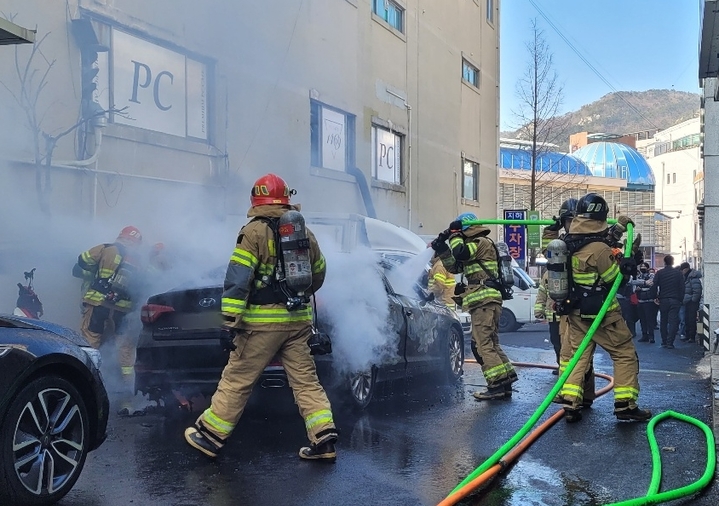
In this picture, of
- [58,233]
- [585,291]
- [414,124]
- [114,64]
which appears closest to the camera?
[585,291]

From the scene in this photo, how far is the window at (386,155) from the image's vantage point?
18094mm

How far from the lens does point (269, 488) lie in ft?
14.4

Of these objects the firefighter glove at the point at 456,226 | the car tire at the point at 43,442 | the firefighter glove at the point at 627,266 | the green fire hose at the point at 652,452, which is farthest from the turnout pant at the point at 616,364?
the car tire at the point at 43,442

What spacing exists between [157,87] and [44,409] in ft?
26.5

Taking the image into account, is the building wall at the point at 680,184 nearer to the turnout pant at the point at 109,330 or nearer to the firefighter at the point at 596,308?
the firefighter at the point at 596,308

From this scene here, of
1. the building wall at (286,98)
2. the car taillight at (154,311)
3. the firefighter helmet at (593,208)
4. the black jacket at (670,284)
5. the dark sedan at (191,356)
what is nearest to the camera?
the dark sedan at (191,356)

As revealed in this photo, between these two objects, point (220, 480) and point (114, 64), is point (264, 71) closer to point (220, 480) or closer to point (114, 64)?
point (114, 64)

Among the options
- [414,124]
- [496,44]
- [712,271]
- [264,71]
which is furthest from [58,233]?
[496,44]

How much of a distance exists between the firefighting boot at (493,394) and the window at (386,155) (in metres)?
11.0

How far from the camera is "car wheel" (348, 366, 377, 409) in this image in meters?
6.24

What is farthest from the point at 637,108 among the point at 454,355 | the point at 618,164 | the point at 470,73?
the point at 454,355

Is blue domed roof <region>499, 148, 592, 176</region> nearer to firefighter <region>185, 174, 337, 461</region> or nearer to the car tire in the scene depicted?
firefighter <region>185, 174, 337, 461</region>

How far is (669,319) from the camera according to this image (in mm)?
13938

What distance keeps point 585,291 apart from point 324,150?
33.0 ft
